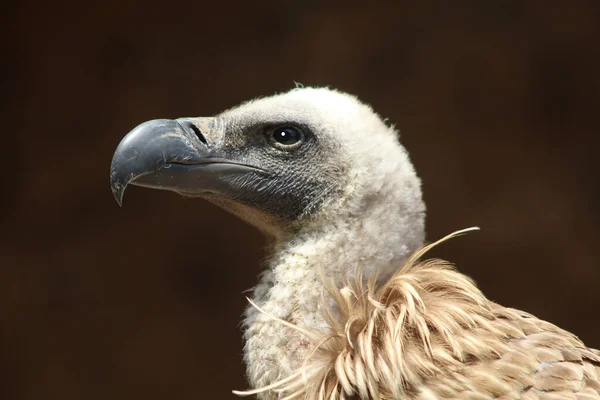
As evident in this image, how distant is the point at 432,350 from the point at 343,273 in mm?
288

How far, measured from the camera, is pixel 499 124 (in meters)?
3.96

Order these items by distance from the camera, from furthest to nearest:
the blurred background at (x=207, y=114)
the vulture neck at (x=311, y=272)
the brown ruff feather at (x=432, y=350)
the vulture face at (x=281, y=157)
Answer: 1. the blurred background at (x=207, y=114)
2. the vulture face at (x=281, y=157)
3. the vulture neck at (x=311, y=272)
4. the brown ruff feather at (x=432, y=350)

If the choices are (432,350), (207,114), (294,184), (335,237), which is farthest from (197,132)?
(207,114)

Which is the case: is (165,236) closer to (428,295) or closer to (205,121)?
(205,121)

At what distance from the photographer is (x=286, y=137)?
1.79m

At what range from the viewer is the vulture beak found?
1.63 metres

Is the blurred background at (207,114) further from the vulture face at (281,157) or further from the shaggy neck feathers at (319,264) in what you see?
the shaggy neck feathers at (319,264)

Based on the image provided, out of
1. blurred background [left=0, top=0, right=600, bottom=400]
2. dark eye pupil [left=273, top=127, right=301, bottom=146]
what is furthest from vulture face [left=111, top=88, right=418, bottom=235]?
blurred background [left=0, top=0, right=600, bottom=400]

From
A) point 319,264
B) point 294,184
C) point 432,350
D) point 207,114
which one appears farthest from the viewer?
point 207,114

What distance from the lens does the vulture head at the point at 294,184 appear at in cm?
162

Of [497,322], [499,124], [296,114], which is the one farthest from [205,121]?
[499,124]

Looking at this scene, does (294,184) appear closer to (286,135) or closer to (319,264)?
(286,135)

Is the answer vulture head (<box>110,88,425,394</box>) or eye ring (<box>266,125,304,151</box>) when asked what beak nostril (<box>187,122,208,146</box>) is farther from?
eye ring (<box>266,125,304,151</box>)

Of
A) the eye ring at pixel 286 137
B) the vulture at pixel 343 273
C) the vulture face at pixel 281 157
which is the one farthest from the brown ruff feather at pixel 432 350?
the eye ring at pixel 286 137
